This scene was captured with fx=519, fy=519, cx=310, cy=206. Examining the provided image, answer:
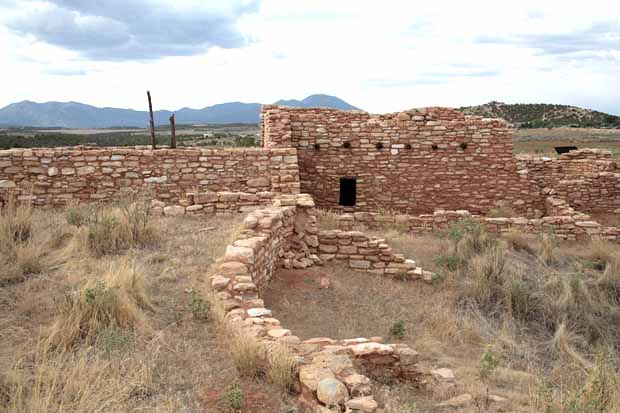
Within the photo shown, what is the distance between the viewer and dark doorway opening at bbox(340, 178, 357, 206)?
13.5 metres

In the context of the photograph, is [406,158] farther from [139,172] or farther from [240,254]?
[240,254]

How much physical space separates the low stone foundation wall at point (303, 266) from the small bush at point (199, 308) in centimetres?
21

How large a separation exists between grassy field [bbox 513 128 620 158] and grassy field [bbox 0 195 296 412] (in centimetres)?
3149

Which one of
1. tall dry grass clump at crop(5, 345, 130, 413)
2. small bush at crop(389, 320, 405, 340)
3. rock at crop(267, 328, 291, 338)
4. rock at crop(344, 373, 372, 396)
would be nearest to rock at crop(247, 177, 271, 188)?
small bush at crop(389, 320, 405, 340)

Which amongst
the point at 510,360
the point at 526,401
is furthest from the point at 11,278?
the point at 510,360

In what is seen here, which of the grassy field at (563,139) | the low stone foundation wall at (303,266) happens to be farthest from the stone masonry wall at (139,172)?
the grassy field at (563,139)

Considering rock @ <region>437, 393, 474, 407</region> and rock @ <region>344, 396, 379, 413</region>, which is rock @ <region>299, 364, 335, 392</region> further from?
rock @ <region>437, 393, 474, 407</region>

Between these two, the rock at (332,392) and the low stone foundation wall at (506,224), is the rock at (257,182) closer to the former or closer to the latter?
the low stone foundation wall at (506,224)

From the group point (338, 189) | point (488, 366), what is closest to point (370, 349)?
point (488, 366)

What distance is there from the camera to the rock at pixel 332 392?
11.4ft

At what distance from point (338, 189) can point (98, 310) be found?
9.29 metres

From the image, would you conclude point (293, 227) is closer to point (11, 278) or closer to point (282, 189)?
point (282, 189)

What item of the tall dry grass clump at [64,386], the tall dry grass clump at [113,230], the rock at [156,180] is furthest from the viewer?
the rock at [156,180]

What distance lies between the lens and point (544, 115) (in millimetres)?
54375
